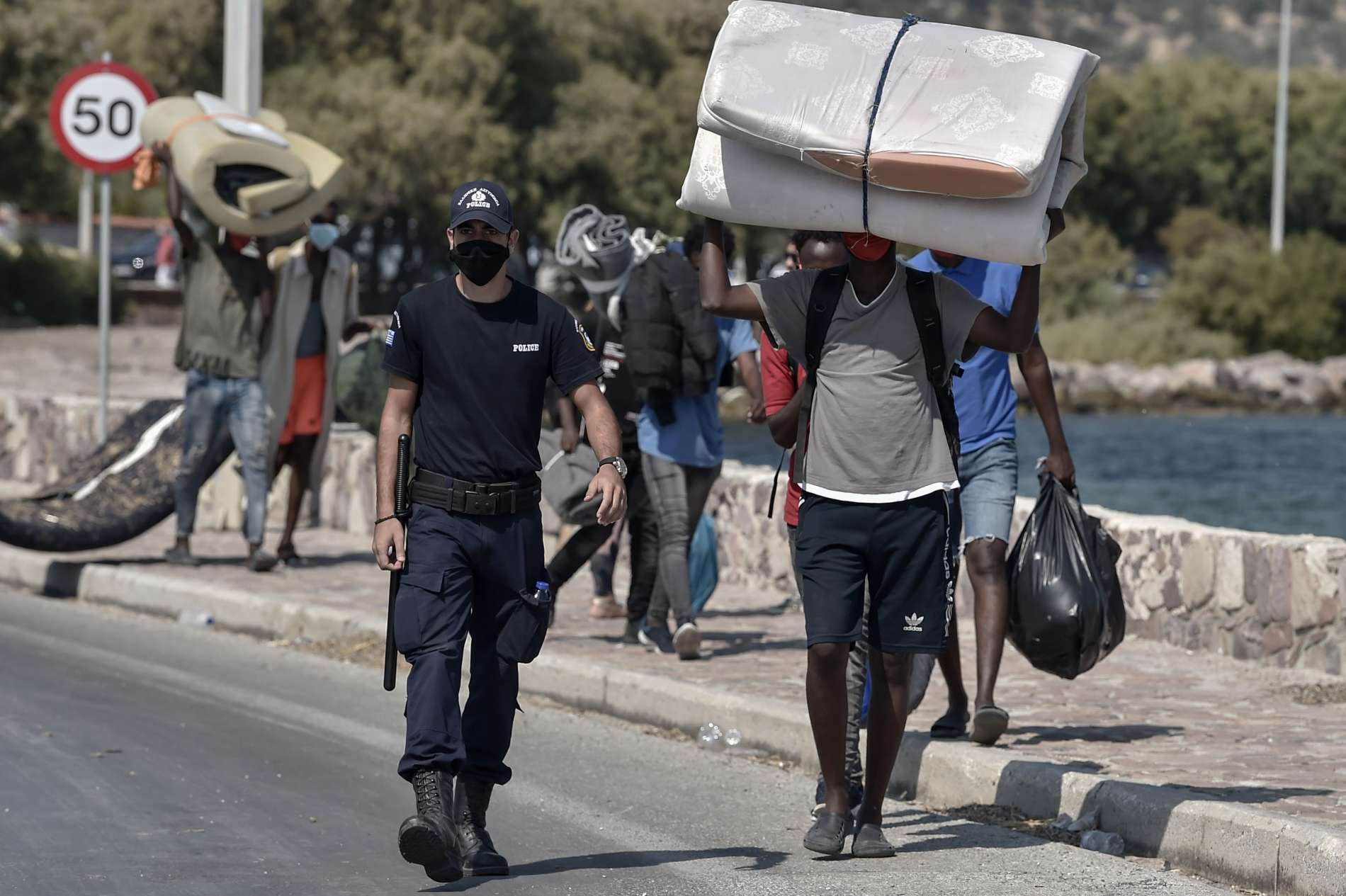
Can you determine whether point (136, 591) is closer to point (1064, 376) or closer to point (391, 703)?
point (391, 703)

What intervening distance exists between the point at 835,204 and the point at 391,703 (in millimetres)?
3973

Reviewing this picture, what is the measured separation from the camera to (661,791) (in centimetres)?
723

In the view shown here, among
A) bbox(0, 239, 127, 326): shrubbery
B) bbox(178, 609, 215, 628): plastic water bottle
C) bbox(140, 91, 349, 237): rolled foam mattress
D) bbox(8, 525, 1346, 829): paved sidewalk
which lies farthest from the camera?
bbox(0, 239, 127, 326): shrubbery

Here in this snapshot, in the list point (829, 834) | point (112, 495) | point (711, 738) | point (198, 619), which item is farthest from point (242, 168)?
point (829, 834)

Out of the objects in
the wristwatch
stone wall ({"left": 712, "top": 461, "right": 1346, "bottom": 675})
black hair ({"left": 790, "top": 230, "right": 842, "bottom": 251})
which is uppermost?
black hair ({"left": 790, "top": 230, "right": 842, "bottom": 251})

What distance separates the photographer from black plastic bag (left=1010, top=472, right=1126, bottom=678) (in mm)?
7066

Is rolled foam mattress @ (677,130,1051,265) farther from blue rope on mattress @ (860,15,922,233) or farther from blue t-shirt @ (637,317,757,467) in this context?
blue t-shirt @ (637,317,757,467)

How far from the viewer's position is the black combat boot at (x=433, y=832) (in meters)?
5.36

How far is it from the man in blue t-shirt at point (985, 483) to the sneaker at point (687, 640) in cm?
195

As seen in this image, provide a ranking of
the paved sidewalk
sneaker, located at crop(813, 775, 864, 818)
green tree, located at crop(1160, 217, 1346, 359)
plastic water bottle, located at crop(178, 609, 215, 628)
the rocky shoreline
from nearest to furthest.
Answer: sneaker, located at crop(813, 775, 864, 818), the paved sidewalk, plastic water bottle, located at crop(178, 609, 215, 628), the rocky shoreline, green tree, located at crop(1160, 217, 1346, 359)

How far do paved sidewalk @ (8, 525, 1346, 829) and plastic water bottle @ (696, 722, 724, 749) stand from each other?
2.0 inches

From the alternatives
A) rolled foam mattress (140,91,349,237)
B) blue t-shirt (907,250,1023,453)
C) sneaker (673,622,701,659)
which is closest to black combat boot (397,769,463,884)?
blue t-shirt (907,250,1023,453)

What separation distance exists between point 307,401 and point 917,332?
24.0ft

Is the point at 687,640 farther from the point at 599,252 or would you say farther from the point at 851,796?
the point at 851,796
